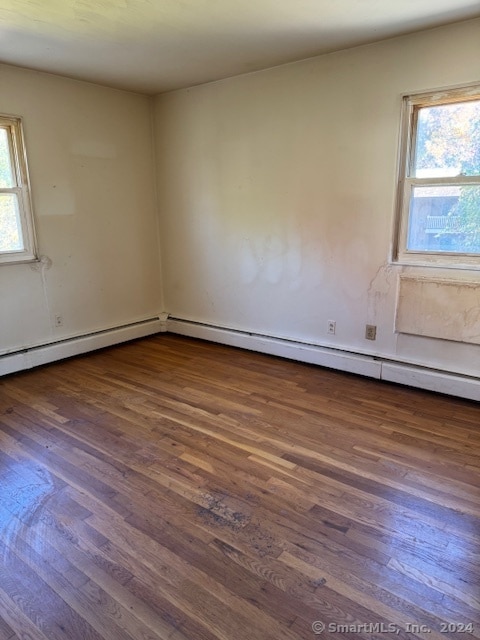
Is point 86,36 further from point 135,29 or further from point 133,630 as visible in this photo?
point 133,630

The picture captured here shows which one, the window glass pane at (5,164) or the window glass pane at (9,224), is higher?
the window glass pane at (5,164)

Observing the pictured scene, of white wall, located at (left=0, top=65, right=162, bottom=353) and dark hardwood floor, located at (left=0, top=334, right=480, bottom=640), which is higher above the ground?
white wall, located at (left=0, top=65, right=162, bottom=353)

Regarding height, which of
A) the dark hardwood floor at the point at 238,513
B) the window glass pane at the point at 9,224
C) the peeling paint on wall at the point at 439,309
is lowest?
the dark hardwood floor at the point at 238,513

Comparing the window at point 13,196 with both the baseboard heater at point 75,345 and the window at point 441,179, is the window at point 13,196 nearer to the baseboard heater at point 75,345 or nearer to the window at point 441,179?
the baseboard heater at point 75,345

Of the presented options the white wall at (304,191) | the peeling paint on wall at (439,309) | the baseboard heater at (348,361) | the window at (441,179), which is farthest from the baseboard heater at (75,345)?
the window at (441,179)

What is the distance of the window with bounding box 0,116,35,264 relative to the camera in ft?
Answer: 11.3

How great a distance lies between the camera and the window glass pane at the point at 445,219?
2822 mm

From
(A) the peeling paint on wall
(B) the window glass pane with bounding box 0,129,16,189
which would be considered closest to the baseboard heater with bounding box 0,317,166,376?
(B) the window glass pane with bounding box 0,129,16,189

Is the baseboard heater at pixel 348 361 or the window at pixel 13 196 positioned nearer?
the baseboard heater at pixel 348 361

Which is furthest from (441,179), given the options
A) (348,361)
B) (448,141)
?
(348,361)

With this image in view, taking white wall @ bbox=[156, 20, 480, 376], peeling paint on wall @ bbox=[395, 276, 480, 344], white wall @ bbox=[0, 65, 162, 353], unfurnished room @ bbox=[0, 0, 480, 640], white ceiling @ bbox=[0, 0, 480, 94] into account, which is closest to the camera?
unfurnished room @ bbox=[0, 0, 480, 640]

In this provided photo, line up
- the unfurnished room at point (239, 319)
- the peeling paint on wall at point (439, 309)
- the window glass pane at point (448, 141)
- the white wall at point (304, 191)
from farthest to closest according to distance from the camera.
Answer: the white wall at point (304, 191), the peeling paint on wall at point (439, 309), the window glass pane at point (448, 141), the unfurnished room at point (239, 319)

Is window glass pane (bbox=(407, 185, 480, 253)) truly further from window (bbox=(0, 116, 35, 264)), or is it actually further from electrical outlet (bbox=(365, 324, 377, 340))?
window (bbox=(0, 116, 35, 264))

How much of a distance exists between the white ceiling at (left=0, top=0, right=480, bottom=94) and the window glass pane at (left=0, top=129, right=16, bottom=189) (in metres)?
0.57
